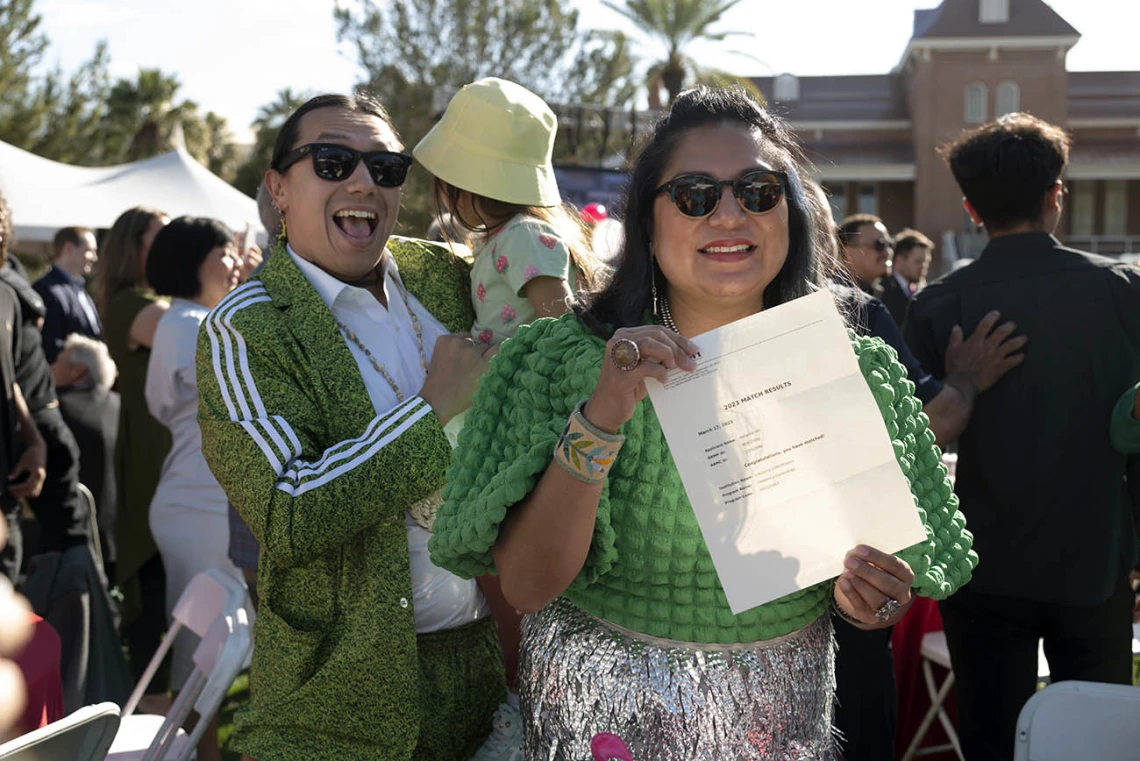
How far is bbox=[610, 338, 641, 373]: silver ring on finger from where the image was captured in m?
1.37

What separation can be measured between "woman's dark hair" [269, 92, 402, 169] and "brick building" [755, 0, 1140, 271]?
3396 cm

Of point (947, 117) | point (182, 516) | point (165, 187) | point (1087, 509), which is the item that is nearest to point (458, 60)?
point (165, 187)

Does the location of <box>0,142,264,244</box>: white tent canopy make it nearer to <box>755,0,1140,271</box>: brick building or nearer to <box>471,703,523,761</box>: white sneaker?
Result: <box>471,703,523,761</box>: white sneaker

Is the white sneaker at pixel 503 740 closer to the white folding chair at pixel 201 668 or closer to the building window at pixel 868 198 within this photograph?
the white folding chair at pixel 201 668

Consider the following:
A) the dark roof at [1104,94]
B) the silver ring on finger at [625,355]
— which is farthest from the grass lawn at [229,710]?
the dark roof at [1104,94]

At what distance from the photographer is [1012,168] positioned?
2.98m

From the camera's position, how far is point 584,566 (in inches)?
63.9

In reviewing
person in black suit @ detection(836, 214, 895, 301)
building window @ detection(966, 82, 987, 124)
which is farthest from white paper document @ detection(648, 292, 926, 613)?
building window @ detection(966, 82, 987, 124)

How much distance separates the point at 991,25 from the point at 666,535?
39050 mm

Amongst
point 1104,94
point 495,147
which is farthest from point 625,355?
point 1104,94

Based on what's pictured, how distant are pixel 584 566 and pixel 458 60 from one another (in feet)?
78.6

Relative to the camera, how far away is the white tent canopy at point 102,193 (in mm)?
9055

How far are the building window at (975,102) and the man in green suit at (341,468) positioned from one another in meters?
37.0

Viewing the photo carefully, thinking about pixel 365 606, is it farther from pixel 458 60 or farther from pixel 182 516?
pixel 458 60
